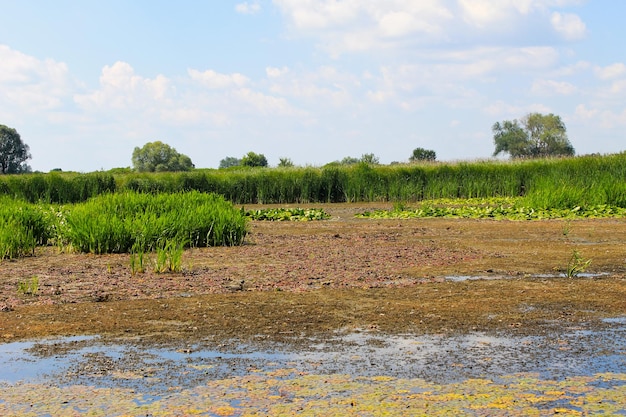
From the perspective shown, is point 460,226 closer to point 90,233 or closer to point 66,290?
point 90,233

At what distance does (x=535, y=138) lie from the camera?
87375mm

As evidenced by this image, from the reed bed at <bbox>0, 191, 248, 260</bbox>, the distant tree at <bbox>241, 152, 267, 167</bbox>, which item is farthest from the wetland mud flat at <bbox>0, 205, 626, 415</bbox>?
the distant tree at <bbox>241, 152, 267, 167</bbox>

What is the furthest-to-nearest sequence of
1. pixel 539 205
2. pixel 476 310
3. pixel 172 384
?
pixel 539 205 < pixel 476 310 < pixel 172 384

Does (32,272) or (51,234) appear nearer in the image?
(32,272)

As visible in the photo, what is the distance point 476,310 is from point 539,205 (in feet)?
52.2

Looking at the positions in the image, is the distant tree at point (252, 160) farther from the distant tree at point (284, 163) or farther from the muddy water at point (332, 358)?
the muddy water at point (332, 358)

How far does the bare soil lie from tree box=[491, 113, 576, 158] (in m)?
71.2

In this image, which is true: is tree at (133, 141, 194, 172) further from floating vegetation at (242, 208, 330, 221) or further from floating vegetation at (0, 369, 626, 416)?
floating vegetation at (0, 369, 626, 416)

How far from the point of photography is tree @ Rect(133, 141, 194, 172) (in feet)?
189

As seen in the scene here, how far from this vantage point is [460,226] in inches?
739

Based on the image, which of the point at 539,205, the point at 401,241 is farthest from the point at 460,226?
the point at 539,205

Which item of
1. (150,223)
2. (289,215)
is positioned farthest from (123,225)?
(289,215)

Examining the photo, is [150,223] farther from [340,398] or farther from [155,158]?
[155,158]

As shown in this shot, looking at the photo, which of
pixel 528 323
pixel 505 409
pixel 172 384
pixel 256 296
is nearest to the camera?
pixel 505 409
